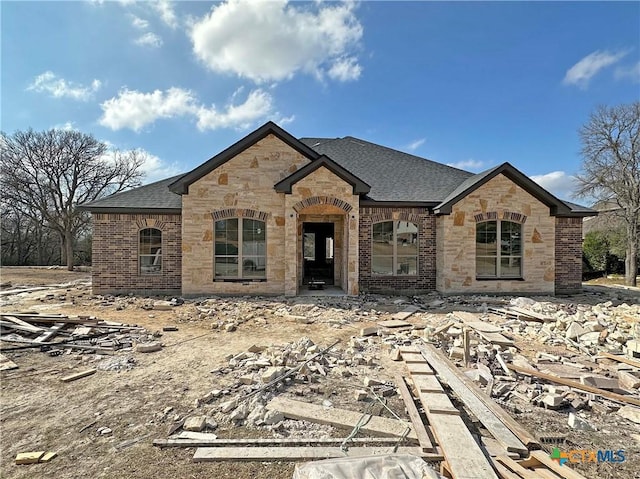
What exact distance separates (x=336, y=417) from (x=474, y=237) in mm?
10302

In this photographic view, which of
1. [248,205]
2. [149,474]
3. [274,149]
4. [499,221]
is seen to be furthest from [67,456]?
[499,221]

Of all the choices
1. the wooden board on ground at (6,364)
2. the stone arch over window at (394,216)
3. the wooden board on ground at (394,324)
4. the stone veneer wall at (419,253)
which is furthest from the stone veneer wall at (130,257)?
the wooden board on ground at (394,324)

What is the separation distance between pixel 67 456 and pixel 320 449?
2.59 meters

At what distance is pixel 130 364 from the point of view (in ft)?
19.0

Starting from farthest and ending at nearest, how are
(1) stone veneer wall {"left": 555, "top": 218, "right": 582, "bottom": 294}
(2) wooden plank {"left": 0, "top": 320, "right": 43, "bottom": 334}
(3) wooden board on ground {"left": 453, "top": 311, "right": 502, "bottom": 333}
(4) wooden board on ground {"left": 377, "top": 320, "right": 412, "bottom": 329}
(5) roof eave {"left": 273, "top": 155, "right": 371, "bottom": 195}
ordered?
(1) stone veneer wall {"left": 555, "top": 218, "right": 582, "bottom": 294}, (5) roof eave {"left": 273, "top": 155, "right": 371, "bottom": 195}, (4) wooden board on ground {"left": 377, "top": 320, "right": 412, "bottom": 329}, (3) wooden board on ground {"left": 453, "top": 311, "right": 502, "bottom": 333}, (2) wooden plank {"left": 0, "top": 320, "right": 43, "bottom": 334}

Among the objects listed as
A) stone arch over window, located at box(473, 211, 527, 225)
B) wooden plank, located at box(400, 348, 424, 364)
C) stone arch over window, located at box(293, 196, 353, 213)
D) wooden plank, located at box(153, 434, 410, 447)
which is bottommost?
wooden plank, located at box(153, 434, 410, 447)

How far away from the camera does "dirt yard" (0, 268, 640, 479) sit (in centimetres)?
319

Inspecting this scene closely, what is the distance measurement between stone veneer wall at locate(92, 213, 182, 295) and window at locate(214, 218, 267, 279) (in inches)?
65.7

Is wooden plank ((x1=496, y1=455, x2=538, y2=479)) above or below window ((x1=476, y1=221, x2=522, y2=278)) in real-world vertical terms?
below

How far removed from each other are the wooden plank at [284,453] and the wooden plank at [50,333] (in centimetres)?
573

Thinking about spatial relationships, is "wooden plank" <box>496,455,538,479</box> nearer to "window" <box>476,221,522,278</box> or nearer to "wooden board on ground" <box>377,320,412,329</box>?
"wooden board on ground" <box>377,320,412,329</box>

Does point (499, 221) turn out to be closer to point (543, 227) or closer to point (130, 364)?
point (543, 227)

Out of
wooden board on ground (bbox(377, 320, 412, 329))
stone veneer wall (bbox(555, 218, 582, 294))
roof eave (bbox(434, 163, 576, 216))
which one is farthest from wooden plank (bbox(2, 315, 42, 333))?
stone veneer wall (bbox(555, 218, 582, 294))

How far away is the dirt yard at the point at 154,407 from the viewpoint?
3193 mm
